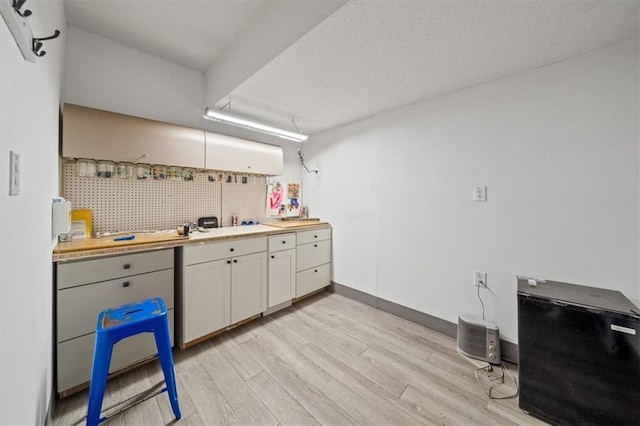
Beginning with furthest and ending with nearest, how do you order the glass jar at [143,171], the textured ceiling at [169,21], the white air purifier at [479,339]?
the glass jar at [143,171] < the white air purifier at [479,339] < the textured ceiling at [169,21]

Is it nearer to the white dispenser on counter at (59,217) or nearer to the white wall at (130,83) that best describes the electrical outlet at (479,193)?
the white wall at (130,83)

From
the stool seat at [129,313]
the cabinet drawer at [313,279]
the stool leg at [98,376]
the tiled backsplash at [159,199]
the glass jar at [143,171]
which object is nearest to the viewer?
the stool leg at [98,376]

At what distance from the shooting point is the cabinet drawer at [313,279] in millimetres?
2984

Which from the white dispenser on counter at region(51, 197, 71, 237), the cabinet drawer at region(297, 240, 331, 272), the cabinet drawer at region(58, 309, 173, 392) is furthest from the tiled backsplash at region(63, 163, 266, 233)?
the cabinet drawer at region(58, 309, 173, 392)

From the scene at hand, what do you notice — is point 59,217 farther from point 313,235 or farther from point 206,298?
point 313,235

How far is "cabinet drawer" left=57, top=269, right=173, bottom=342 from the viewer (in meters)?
1.49

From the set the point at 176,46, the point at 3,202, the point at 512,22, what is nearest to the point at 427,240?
the point at 512,22

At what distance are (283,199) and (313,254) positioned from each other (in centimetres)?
99

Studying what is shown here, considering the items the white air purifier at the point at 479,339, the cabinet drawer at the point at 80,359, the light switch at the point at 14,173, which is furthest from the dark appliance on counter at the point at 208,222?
the white air purifier at the point at 479,339

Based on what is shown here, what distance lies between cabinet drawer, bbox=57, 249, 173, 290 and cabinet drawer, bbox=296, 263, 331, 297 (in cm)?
152

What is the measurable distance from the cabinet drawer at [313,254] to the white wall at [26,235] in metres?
2.12

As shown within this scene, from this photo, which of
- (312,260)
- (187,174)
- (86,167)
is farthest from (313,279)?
(86,167)

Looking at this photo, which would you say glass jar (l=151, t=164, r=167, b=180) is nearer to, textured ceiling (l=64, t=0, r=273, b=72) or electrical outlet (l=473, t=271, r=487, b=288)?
textured ceiling (l=64, t=0, r=273, b=72)

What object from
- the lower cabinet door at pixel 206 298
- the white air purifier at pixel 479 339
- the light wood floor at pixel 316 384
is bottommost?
the light wood floor at pixel 316 384
